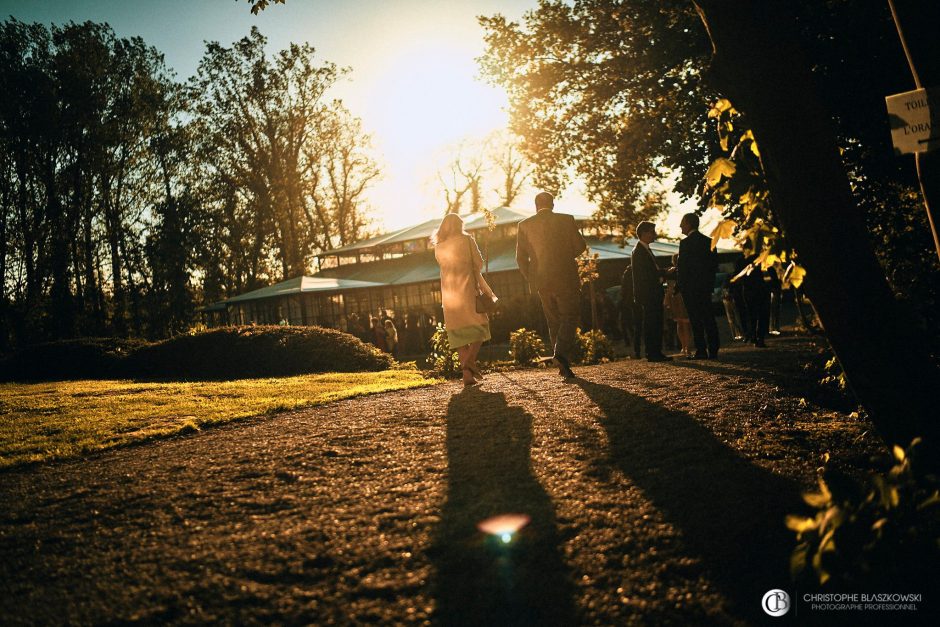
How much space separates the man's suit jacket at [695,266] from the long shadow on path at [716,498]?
16.3 ft

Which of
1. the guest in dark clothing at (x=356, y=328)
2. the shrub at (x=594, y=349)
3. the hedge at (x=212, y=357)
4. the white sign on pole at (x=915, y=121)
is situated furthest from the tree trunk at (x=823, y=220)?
the guest in dark clothing at (x=356, y=328)

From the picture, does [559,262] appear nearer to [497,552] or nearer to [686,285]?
[686,285]

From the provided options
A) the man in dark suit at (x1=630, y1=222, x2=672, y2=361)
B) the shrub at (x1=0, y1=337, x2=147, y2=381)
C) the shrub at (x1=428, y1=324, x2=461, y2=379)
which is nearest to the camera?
the man in dark suit at (x1=630, y1=222, x2=672, y2=361)

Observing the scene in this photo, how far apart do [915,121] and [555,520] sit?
77.2 inches

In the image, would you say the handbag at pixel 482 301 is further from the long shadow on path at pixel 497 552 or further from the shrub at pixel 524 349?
the shrub at pixel 524 349

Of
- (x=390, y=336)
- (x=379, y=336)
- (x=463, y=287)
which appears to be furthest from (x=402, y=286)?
(x=463, y=287)

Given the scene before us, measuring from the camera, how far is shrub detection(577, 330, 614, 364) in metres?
11.6

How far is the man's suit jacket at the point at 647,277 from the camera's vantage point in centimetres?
952

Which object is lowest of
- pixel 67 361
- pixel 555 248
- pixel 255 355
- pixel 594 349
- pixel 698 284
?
pixel 594 349

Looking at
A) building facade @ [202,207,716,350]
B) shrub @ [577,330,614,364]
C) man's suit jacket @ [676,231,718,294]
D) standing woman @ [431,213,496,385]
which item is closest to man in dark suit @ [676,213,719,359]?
man's suit jacket @ [676,231,718,294]

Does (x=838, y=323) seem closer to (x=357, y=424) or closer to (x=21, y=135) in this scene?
(x=357, y=424)

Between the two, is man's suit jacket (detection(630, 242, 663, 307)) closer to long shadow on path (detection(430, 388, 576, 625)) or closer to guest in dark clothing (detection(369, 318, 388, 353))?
long shadow on path (detection(430, 388, 576, 625))

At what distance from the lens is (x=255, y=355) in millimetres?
14750

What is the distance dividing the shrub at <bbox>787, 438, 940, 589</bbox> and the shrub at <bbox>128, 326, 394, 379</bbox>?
12099 millimetres
